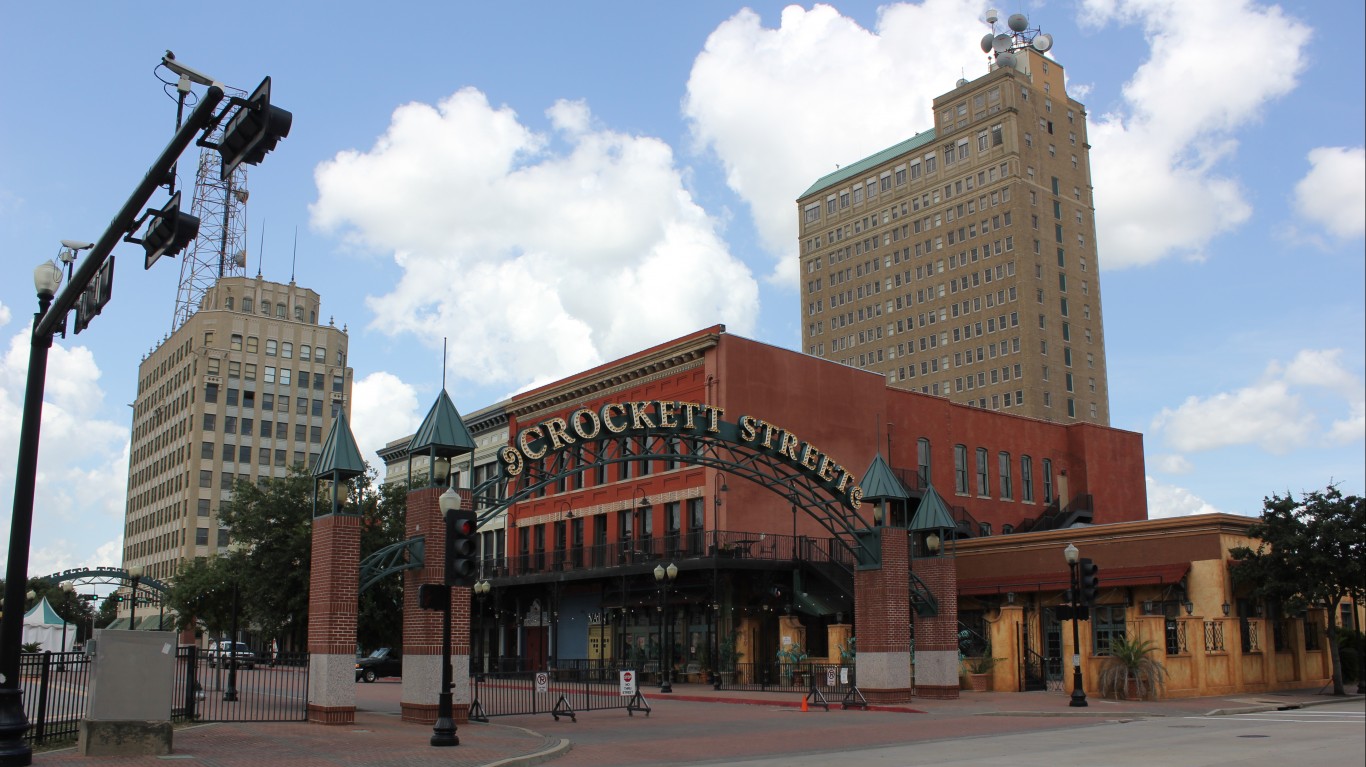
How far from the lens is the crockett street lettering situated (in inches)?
1131

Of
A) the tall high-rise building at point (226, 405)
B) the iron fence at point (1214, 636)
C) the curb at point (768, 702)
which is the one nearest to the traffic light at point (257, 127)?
the curb at point (768, 702)

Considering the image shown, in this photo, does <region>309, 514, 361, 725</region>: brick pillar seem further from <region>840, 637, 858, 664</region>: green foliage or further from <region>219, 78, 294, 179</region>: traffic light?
<region>840, 637, 858, 664</region>: green foliage

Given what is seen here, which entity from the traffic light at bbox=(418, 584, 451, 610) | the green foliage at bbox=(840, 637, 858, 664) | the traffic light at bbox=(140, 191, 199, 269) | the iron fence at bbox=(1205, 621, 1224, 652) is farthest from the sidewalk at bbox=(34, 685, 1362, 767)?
the traffic light at bbox=(140, 191, 199, 269)

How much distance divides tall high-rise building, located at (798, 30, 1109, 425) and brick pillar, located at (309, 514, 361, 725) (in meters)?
86.2

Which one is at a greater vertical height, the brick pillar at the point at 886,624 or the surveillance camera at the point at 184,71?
the surveillance camera at the point at 184,71

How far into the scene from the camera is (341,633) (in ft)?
77.5

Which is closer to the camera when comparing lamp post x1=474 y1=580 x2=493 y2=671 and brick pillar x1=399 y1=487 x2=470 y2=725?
brick pillar x1=399 y1=487 x2=470 y2=725

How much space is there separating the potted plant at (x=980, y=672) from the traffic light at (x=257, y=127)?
3100 cm

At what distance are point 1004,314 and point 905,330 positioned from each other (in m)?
12.7

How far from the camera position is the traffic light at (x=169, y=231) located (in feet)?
44.8

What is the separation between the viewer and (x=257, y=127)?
1190 cm

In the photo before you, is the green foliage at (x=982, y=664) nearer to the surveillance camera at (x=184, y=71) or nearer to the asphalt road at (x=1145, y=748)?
the asphalt road at (x=1145, y=748)

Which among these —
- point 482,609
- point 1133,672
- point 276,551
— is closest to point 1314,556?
point 1133,672

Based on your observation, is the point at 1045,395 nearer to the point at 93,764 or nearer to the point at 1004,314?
the point at 1004,314
